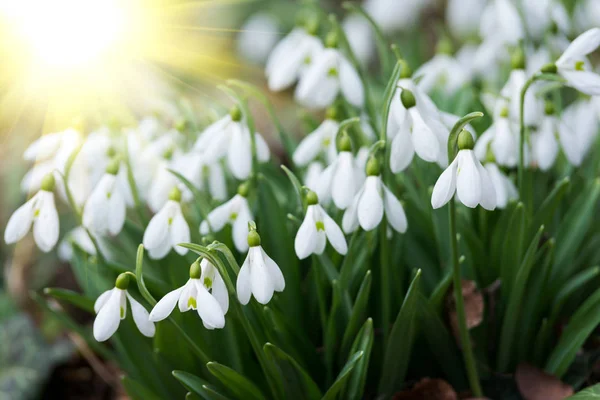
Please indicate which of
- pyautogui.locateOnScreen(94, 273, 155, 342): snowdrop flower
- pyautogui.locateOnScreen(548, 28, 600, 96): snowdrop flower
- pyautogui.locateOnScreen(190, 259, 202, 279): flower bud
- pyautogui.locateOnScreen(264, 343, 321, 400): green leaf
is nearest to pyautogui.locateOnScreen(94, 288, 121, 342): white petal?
pyautogui.locateOnScreen(94, 273, 155, 342): snowdrop flower

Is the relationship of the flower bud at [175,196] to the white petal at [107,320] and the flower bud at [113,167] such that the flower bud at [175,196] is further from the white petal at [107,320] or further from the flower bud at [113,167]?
the white petal at [107,320]

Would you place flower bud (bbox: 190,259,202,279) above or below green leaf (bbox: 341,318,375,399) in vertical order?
above

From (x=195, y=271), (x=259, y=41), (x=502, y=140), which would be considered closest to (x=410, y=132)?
(x=502, y=140)

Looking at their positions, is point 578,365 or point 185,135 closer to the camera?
point 578,365

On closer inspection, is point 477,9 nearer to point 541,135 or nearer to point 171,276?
point 541,135

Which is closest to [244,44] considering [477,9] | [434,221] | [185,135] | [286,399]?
[477,9]

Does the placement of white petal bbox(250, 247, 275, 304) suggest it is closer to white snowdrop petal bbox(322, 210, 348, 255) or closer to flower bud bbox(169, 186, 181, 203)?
white snowdrop petal bbox(322, 210, 348, 255)

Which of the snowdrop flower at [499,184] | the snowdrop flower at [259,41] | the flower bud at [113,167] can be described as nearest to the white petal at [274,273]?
the flower bud at [113,167]

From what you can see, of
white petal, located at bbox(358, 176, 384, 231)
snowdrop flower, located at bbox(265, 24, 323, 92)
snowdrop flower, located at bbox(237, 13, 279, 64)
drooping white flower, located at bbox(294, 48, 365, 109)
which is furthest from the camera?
snowdrop flower, located at bbox(237, 13, 279, 64)
